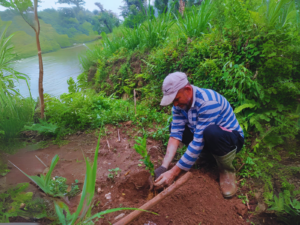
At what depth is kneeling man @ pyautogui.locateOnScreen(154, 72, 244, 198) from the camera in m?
1.68

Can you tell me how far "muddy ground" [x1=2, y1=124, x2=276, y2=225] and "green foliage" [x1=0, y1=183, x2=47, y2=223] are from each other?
0.10m

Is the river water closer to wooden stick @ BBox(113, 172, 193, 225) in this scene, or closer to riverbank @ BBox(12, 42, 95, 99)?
riverbank @ BBox(12, 42, 95, 99)

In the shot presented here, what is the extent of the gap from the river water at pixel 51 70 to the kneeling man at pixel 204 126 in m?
1.66

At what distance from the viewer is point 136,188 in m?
1.88

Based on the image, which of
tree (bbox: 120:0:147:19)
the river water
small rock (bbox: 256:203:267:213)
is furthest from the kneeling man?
tree (bbox: 120:0:147:19)

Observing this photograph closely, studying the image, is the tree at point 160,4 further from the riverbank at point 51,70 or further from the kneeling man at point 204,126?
the kneeling man at point 204,126

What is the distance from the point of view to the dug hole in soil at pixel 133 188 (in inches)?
57.2

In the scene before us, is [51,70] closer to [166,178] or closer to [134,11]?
[134,11]

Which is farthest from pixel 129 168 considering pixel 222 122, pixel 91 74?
pixel 91 74

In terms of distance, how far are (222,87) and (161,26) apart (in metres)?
2.84

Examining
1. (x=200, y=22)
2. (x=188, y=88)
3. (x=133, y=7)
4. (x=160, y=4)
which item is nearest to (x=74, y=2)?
(x=188, y=88)

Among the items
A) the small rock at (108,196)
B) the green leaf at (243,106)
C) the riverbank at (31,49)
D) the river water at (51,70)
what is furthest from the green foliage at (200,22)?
the small rock at (108,196)

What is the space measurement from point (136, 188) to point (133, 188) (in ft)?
0.10

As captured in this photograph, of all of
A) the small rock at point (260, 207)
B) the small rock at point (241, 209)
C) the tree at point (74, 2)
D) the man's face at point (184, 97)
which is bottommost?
the small rock at point (241, 209)
